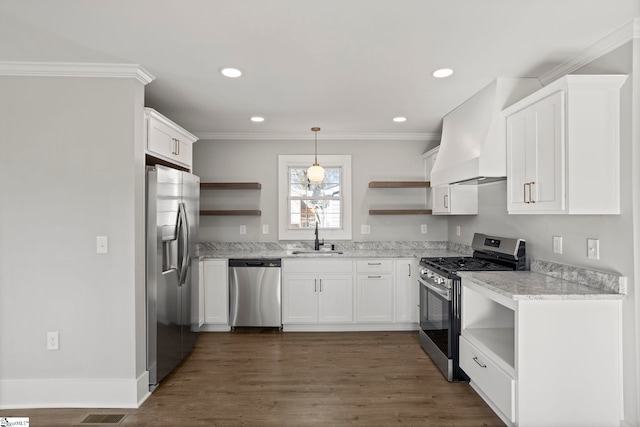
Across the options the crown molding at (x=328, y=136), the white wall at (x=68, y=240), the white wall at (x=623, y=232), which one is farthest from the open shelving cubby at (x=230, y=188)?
the white wall at (x=623, y=232)

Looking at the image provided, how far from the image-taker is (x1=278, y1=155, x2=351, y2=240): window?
4.74 metres

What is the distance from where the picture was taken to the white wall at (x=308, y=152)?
4.72 metres

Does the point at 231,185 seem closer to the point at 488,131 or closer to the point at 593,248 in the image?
the point at 488,131

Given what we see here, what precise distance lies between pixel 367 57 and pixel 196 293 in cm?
285

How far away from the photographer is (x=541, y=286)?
2.27 meters

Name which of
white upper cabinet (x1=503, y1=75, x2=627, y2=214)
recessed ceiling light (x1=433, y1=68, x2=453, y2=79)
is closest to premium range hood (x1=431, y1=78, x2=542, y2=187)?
recessed ceiling light (x1=433, y1=68, x2=453, y2=79)

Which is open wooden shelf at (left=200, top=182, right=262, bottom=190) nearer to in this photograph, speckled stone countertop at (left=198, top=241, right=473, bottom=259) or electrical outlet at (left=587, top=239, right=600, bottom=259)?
speckled stone countertop at (left=198, top=241, right=473, bottom=259)

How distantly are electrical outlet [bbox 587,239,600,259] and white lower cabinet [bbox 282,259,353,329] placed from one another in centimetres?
236

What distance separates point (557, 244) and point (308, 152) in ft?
10.1

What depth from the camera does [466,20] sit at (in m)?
1.97

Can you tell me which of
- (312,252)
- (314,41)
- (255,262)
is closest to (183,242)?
(255,262)

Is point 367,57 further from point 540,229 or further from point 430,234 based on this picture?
point 430,234

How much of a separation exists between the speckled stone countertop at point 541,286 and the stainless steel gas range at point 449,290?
0.69ft

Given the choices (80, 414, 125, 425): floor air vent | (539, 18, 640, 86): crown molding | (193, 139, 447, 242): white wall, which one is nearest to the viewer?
(539, 18, 640, 86): crown molding
